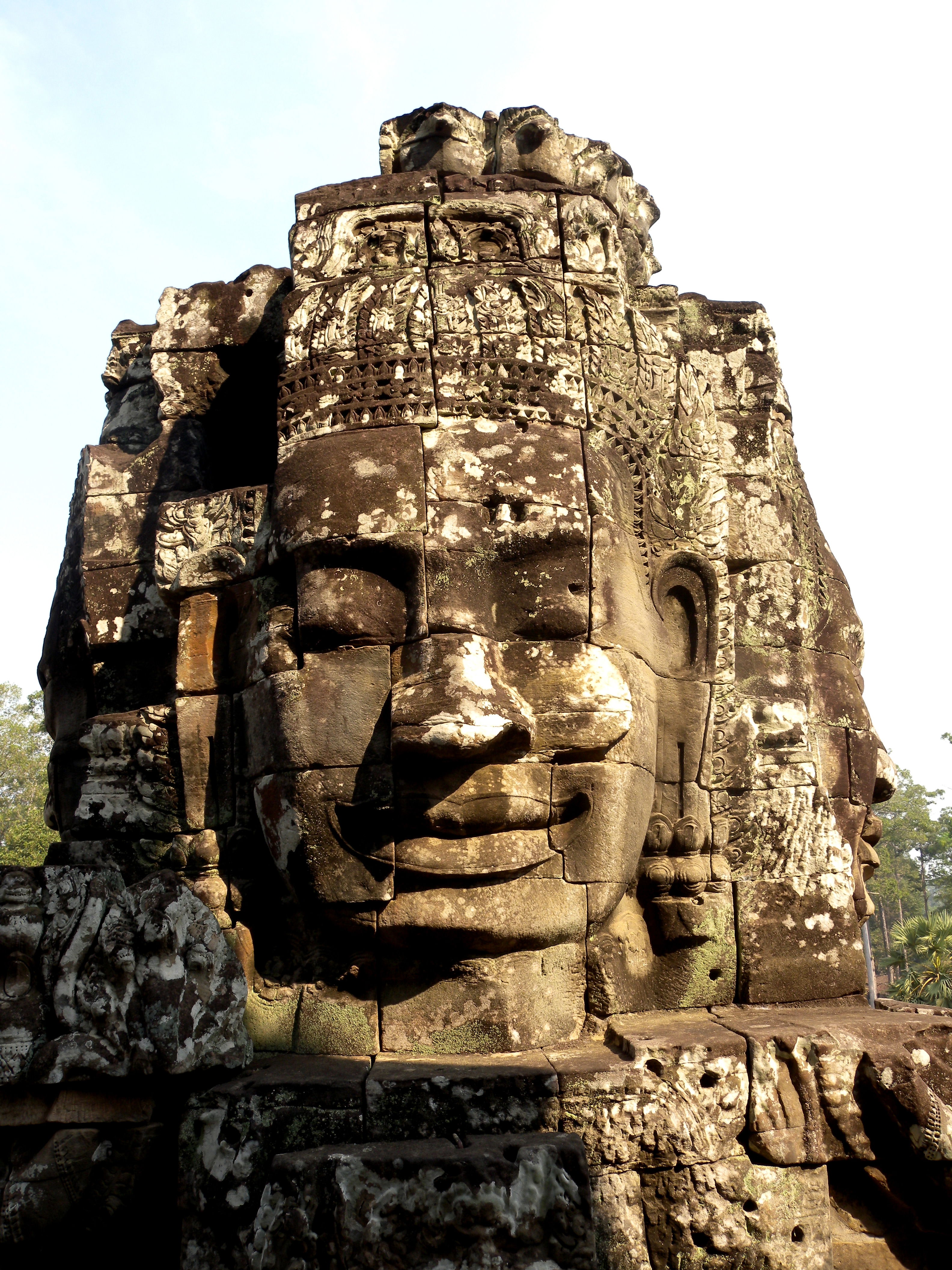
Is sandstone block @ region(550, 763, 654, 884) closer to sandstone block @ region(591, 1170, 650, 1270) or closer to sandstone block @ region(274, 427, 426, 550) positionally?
sandstone block @ region(591, 1170, 650, 1270)

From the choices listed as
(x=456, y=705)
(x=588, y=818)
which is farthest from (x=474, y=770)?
(x=588, y=818)

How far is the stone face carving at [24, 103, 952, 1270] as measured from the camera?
3568 millimetres

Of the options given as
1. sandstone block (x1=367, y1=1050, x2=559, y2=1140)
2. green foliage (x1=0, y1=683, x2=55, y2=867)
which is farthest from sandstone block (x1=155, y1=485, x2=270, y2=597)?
green foliage (x1=0, y1=683, x2=55, y2=867)

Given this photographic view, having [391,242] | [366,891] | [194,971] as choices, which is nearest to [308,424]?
[391,242]

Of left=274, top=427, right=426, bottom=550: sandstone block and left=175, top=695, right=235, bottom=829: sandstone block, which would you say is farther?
left=175, top=695, right=235, bottom=829: sandstone block

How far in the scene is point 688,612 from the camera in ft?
16.5

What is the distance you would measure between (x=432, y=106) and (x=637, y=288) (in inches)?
54.4

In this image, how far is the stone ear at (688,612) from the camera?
16.1 ft

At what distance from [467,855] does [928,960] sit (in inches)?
721

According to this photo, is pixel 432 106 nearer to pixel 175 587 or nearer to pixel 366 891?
pixel 175 587

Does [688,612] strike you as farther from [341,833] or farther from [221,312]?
[221,312]

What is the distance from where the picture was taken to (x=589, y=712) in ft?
13.7

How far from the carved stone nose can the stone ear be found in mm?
1067

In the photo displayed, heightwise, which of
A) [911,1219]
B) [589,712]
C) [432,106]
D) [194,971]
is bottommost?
[911,1219]
